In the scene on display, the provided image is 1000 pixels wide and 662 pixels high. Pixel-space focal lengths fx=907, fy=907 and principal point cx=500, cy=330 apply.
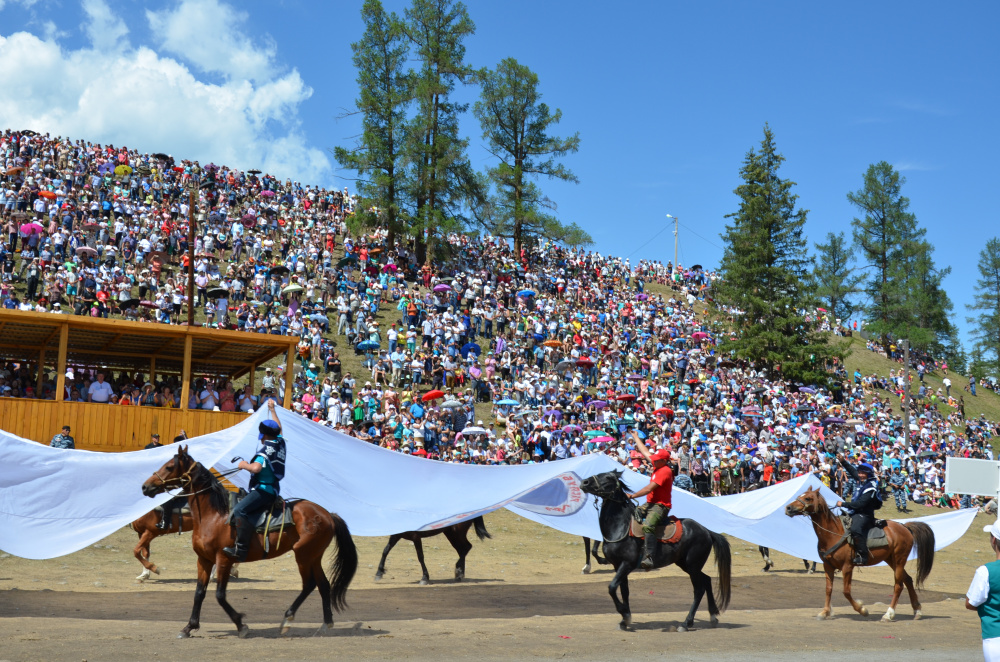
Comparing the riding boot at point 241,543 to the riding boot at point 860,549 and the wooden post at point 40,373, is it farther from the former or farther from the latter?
the wooden post at point 40,373

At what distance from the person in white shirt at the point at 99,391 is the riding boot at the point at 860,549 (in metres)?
16.2

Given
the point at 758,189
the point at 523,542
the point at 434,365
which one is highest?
the point at 758,189

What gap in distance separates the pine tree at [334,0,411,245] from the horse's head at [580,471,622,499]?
3431 centimetres

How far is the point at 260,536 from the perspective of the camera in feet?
35.7

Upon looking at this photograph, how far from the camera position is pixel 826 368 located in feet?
180

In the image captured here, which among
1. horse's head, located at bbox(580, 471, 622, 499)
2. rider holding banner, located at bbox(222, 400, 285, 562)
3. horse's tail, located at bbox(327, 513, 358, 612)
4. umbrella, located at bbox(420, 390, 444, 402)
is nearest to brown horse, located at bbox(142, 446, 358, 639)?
horse's tail, located at bbox(327, 513, 358, 612)

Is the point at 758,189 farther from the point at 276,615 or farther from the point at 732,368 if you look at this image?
the point at 276,615

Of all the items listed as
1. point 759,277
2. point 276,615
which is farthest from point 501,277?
point 276,615

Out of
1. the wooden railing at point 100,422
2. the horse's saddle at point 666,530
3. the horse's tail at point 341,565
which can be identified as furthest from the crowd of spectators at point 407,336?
the horse's tail at point 341,565

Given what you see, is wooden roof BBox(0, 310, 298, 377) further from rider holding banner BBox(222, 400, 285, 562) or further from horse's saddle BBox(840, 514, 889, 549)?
horse's saddle BBox(840, 514, 889, 549)

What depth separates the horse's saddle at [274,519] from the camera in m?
10.8

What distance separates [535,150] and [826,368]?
2189 cm

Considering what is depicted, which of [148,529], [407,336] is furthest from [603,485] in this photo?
[407,336]

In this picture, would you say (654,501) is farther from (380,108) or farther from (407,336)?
(380,108)
